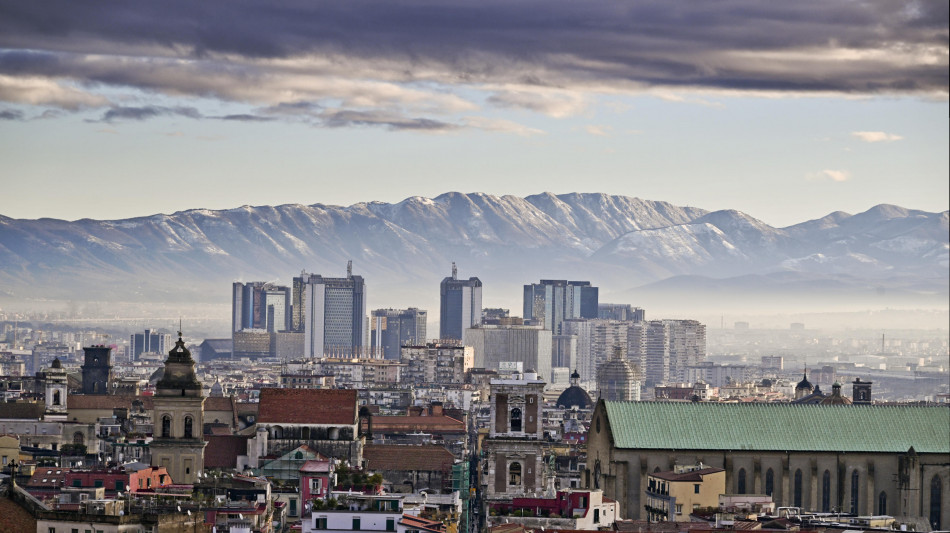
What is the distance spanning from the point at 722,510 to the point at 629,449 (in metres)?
15.9

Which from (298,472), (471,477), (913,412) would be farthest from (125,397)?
(913,412)

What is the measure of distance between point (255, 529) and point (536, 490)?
20.3 meters

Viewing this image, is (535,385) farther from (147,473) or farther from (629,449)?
(147,473)

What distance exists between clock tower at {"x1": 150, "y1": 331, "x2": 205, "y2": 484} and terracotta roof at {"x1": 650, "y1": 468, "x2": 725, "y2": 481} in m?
23.9

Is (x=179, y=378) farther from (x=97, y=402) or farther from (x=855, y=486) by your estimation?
(x=97, y=402)

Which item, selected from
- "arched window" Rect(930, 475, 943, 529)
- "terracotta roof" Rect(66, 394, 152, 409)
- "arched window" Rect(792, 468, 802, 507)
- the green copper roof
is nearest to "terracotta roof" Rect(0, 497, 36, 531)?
the green copper roof

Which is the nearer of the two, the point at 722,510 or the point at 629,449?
the point at 722,510

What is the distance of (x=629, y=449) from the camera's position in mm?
105188

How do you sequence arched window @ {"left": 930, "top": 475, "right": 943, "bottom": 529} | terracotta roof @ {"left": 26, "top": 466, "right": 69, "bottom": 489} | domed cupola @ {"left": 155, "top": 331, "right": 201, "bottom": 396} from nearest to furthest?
terracotta roof @ {"left": 26, "top": 466, "right": 69, "bottom": 489} → arched window @ {"left": 930, "top": 475, "right": 943, "bottom": 529} → domed cupola @ {"left": 155, "top": 331, "right": 201, "bottom": 396}

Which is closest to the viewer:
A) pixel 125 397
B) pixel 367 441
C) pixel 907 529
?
pixel 907 529

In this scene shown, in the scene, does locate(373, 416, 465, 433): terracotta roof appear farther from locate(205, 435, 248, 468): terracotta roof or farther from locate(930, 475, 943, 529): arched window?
locate(930, 475, 943, 529): arched window

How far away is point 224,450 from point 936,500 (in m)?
37.2

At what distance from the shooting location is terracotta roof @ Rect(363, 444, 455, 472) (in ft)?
398

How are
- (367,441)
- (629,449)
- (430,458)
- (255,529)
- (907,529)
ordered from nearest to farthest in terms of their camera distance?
(255,529), (907,529), (629,449), (430,458), (367,441)
